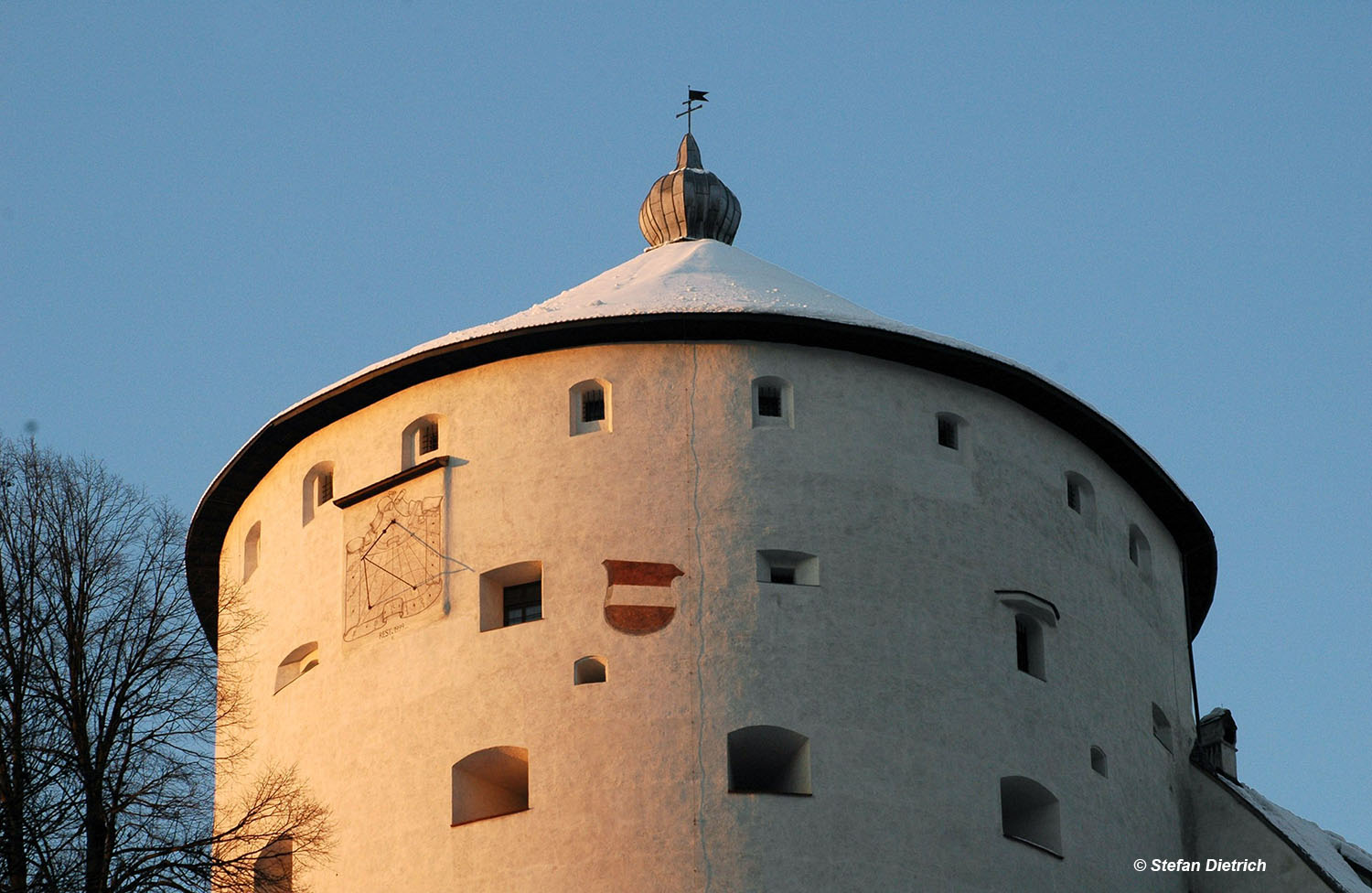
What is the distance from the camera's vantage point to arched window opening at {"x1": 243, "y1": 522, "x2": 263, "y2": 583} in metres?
24.2

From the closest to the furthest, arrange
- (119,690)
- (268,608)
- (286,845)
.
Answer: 1. (119,690)
2. (286,845)
3. (268,608)

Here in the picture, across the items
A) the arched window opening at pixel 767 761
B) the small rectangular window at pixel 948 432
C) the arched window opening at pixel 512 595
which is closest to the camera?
the arched window opening at pixel 767 761

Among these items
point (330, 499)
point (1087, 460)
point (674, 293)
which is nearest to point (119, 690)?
point (330, 499)

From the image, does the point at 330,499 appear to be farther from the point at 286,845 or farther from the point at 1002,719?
the point at 1002,719

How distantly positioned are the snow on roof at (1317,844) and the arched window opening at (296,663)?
27.9 feet

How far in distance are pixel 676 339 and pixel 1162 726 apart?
594 cm

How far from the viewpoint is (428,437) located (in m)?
23.1

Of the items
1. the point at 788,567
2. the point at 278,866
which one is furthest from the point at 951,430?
the point at 278,866

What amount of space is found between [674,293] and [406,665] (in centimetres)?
428

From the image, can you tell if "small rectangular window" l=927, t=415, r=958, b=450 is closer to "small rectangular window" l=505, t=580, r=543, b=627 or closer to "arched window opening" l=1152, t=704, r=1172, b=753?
"arched window opening" l=1152, t=704, r=1172, b=753

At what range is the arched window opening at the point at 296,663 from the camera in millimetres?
22875

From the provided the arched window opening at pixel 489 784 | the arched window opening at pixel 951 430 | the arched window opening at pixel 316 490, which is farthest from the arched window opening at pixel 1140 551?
the arched window opening at pixel 316 490

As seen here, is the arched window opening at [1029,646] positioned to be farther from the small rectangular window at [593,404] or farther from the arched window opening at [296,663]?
the arched window opening at [296,663]

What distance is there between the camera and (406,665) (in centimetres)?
2180
